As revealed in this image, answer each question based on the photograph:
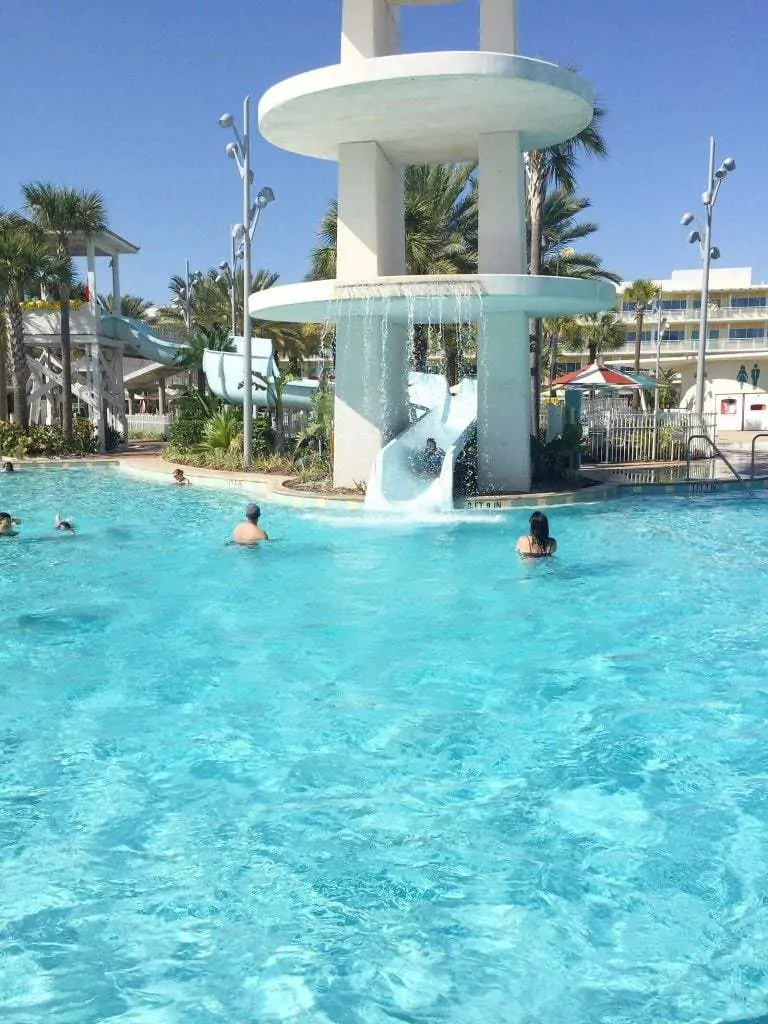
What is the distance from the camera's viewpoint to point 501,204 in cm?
1653

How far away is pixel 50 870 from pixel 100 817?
578mm

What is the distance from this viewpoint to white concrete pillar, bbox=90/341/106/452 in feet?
96.7

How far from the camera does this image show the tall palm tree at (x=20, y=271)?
26.5 m

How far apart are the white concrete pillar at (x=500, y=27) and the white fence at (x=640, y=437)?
10.0 metres

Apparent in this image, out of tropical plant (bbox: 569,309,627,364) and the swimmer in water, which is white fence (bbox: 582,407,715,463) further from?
tropical plant (bbox: 569,309,627,364)

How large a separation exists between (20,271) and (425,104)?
53.7 feet

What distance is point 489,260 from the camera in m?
16.7

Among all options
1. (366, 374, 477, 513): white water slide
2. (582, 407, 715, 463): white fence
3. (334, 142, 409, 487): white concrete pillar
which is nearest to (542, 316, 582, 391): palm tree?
(582, 407, 715, 463): white fence

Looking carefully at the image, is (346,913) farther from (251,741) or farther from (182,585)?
(182,585)

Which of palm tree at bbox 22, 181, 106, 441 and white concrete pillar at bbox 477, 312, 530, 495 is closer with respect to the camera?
white concrete pillar at bbox 477, 312, 530, 495

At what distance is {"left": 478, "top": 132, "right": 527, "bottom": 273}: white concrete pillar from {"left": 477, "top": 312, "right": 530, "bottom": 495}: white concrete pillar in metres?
1.02

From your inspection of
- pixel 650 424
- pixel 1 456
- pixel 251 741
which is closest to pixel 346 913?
pixel 251 741

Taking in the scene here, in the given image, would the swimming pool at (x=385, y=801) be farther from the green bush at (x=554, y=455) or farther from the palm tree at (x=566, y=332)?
the palm tree at (x=566, y=332)

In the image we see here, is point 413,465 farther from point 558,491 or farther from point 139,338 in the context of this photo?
point 139,338
